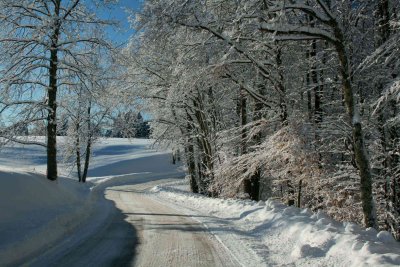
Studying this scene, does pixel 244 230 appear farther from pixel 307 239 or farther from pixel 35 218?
pixel 35 218

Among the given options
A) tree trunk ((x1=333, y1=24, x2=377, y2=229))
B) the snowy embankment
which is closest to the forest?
tree trunk ((x1=333, y1=24, x2=377, y2=229))

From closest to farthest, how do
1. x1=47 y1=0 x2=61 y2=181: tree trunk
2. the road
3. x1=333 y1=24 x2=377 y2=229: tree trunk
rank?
the road → x1=333 y1=24 x2=377 y2=229: tree trunk → x1=47 y1=0 x2=61 y2=181: tree trunk

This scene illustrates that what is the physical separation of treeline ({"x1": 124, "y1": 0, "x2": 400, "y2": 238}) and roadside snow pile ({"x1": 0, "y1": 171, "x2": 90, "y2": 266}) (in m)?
5.05

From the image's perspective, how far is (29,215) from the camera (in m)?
10.0

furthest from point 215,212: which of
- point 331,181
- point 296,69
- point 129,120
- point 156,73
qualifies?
point 129,120

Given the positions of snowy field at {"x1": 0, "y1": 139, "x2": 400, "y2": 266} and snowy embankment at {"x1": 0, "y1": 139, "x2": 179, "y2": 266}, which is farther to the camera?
snowy embankment at {"x1": 0, "y1": 139, "x2": 179, "y2": 266}

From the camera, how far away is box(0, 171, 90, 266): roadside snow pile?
7.61 metres

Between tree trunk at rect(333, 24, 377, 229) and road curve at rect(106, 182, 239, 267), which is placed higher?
tree trunk at rect(333, 24, 377, 229)

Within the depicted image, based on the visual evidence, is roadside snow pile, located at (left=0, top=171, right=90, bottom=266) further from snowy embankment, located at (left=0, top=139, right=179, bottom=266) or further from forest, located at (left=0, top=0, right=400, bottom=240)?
forest, located at (left=0, top=0, right=400, bottom=240)

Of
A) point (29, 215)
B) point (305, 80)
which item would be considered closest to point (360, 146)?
point (29, 215)

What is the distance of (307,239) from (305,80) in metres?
10.9

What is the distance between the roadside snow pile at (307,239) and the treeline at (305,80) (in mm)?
1713

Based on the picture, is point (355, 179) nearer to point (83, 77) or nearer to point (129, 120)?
point (83, 77)

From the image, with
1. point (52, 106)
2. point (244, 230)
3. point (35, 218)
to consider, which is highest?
point (52, 106)
